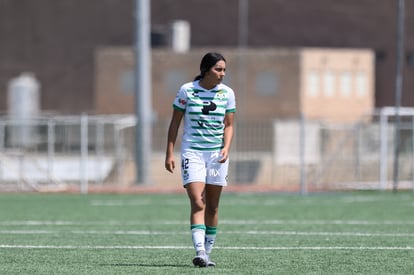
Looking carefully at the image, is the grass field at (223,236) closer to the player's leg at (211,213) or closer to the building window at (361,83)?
the player's leg at (211,213)

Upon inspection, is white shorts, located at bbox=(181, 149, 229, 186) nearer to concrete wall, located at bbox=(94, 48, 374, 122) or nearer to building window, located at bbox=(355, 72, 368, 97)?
concrete wall, located at bbox=(94, 48, 374, 122)

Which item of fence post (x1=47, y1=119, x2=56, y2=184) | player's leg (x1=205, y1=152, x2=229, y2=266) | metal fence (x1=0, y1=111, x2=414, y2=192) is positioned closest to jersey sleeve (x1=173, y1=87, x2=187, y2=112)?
player's leg (x1=205, y1=152, x2=229, y2=266)

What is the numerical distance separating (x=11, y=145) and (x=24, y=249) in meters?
24.9

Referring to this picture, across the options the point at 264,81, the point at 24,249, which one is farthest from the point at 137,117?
the point at 24,249

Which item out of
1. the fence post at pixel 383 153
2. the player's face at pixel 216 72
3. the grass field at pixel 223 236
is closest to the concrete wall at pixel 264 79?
the fence post at pixel 383 153

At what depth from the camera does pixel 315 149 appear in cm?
3631

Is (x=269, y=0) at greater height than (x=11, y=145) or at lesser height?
greater

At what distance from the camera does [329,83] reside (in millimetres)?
52000

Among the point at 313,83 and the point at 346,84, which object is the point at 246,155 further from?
the point at 346,84

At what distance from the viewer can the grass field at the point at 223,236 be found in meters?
13.2

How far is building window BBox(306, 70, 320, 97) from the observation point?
5131cm

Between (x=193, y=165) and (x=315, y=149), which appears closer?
(x=193, y=165)

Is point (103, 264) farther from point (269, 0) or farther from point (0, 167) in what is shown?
point (269, 0)

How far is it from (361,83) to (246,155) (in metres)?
17.4
